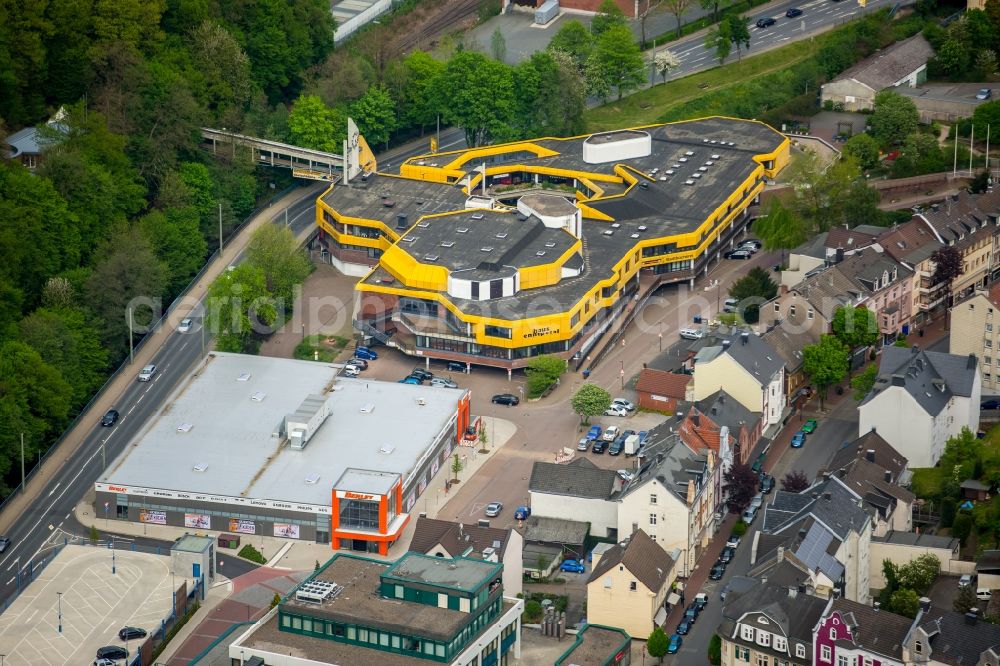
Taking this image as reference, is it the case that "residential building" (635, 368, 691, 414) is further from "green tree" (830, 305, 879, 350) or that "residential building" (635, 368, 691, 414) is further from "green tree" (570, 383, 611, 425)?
"green tree" (830, 305, 879, 350)

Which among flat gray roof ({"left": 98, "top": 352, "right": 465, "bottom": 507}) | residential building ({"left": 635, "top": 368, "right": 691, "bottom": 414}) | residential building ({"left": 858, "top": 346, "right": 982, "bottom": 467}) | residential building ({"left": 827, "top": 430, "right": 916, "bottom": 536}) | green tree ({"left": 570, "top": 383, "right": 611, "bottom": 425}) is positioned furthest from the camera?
residential building ({"left": 635, "top": 368, "right": 691, "bottom": 414})

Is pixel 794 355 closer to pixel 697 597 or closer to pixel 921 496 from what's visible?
pixel 921 496

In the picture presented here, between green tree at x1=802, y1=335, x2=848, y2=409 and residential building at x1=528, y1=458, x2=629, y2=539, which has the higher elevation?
green tree at x1=802, y1=335, x2=848, y2=409

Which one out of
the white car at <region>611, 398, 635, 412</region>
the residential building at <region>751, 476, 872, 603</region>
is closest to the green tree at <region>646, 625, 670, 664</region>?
the residential building at <region>751, 476, 872, 603</region>

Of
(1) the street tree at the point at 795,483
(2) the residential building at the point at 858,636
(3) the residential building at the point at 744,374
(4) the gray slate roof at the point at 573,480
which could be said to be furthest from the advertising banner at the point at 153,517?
(2) the residential building at the point at 858,636

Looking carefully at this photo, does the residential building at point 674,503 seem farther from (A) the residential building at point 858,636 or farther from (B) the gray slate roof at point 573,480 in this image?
(A) the residential building at point 858,636

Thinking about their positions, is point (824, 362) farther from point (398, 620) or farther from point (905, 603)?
point (398, 620)
